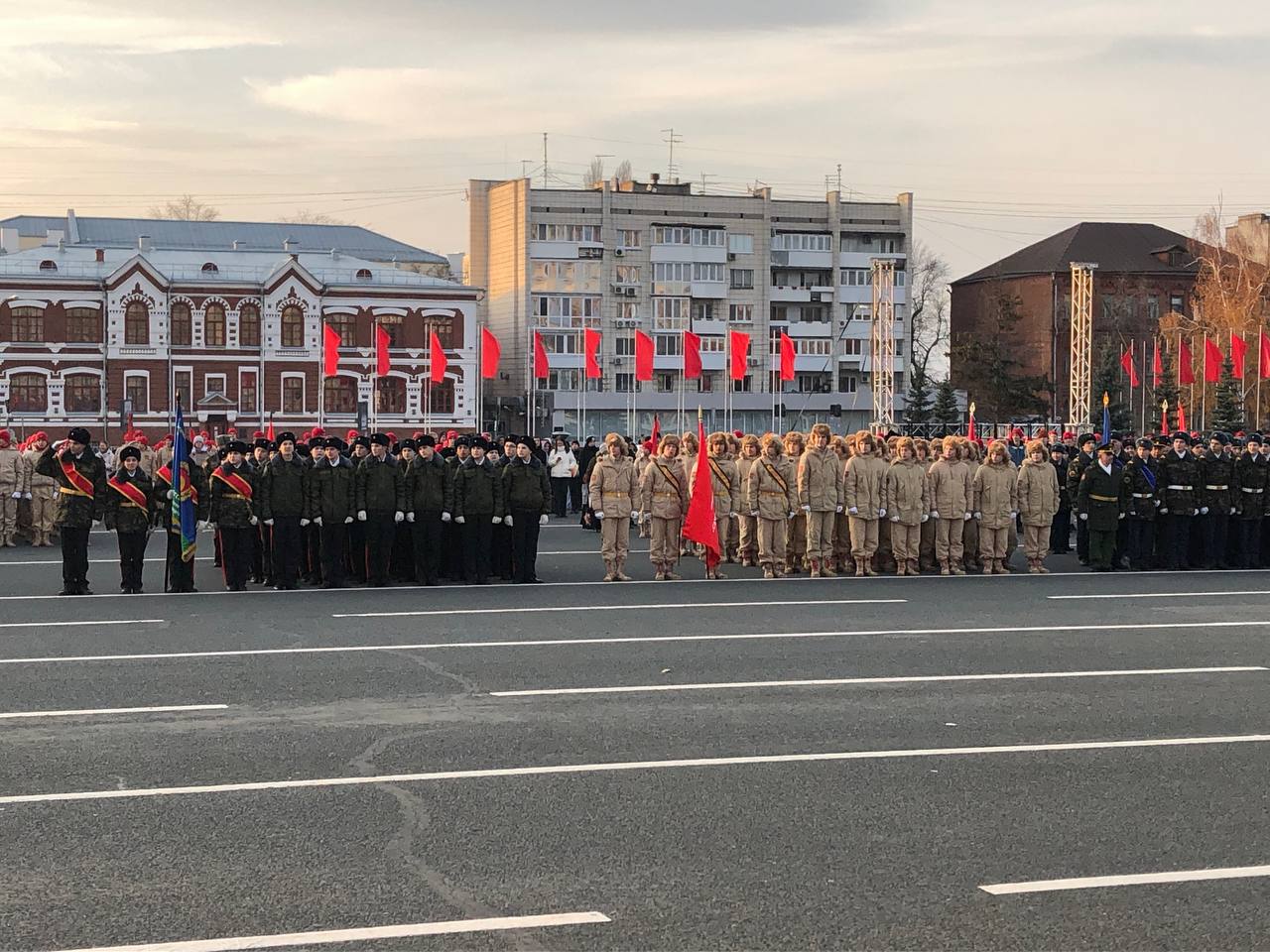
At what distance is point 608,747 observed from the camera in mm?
9742

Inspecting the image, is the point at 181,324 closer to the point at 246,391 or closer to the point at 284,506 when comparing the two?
the point at 246,391

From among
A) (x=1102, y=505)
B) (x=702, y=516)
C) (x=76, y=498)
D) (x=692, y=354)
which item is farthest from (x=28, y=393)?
(x=1102, y=505)

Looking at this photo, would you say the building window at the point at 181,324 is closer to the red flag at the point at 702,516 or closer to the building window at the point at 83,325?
the building window at the point at 83,325

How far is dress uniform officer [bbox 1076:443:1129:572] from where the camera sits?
71.9ft

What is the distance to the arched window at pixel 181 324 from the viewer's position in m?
75.6

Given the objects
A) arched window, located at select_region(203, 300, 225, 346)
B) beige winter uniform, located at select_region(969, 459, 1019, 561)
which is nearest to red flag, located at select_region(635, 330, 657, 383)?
beige winter uniform, located at select_region(969, 459, 1019, 561)

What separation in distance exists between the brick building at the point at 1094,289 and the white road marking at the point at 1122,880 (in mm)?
93246

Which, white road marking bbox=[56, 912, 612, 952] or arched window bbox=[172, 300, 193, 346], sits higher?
arched window bbox=[172, 300, 193, 346]

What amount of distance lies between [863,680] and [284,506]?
9.10m

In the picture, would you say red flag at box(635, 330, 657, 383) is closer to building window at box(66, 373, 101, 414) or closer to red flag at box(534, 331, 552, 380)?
red flag at box(534, 331, 552, 380)

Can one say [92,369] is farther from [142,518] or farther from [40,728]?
[40,728]

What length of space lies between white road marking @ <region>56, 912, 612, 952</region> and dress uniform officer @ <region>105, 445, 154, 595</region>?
12.9 meters

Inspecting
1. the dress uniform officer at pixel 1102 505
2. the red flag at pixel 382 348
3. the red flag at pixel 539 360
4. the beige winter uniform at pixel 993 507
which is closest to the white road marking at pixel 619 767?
the beige winter uniform at pixel 993 507

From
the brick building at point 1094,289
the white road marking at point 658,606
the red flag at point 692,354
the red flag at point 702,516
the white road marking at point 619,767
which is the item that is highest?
the brick building at point 1094,289
